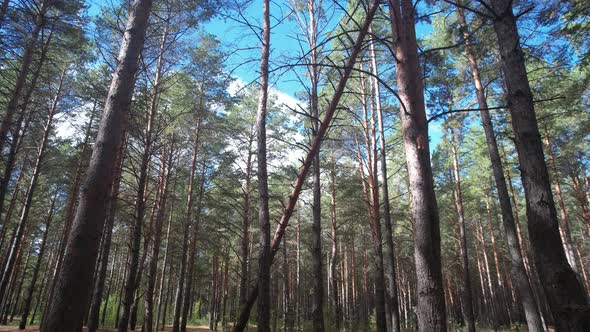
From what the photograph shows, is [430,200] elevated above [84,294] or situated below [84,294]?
above

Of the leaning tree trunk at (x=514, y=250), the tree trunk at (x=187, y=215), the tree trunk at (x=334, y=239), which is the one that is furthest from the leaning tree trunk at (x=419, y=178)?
the tree trunk at (x=187, y=215)

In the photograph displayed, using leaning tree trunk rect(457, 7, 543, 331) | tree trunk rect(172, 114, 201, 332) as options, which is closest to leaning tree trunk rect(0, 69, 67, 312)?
tree trunk rect(172, 114, 201, 332)

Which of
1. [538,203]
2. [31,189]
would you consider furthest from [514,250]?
[31,189]

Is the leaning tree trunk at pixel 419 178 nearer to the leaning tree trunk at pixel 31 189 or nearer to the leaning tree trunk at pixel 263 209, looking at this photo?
the leaning tree trunk at pixel 263 209

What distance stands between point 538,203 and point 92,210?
4429mm

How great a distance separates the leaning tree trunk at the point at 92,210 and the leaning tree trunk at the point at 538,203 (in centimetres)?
423

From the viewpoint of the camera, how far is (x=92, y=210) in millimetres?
2967

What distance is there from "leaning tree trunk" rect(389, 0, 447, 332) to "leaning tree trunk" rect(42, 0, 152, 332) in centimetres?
292

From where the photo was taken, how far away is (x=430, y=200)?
2523mm

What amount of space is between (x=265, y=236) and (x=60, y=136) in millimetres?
18223

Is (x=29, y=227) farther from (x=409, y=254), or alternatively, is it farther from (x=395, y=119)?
(x=409, y=254)

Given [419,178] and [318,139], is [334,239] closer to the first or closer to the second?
[318,139]

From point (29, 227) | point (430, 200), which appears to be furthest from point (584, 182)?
point (29, 227)

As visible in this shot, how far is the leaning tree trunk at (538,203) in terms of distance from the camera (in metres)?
2.61
